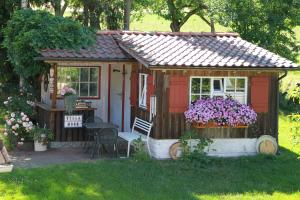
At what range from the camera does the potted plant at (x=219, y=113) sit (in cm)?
1359

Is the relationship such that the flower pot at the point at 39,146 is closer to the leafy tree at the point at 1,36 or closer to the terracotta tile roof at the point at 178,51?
the terracotta tile roof at the point at 178,51

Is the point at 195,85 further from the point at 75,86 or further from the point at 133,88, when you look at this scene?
the point at 75,86

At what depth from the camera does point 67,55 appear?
14148 mm

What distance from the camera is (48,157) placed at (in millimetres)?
13625

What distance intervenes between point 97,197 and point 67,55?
469 cm

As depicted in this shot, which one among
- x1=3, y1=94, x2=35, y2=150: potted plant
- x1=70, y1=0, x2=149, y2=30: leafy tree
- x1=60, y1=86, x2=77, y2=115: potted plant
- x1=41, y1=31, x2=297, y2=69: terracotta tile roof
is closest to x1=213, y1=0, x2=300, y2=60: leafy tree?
x1=70, y1=0, x2=149, y2=30: leafy tree

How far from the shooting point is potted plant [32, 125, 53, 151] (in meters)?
14.4

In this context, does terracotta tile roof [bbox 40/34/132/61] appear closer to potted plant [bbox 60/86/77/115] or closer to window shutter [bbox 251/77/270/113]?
potted plant [bbox 60/86/77/115]

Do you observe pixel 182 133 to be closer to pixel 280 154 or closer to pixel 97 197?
pixel 280 154

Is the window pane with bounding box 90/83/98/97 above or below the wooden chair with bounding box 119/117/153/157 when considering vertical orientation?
above

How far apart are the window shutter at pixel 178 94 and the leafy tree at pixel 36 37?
9.10 feet

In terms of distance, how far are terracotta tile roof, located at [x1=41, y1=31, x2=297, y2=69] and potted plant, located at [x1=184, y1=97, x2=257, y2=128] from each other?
95 cm

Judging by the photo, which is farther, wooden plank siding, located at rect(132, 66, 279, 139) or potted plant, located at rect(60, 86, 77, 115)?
potted plant, located at rect(60, 86, 77, 115)

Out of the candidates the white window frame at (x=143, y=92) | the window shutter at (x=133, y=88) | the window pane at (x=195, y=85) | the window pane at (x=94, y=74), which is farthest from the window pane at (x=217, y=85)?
the window pane at (x=94, y=74)
